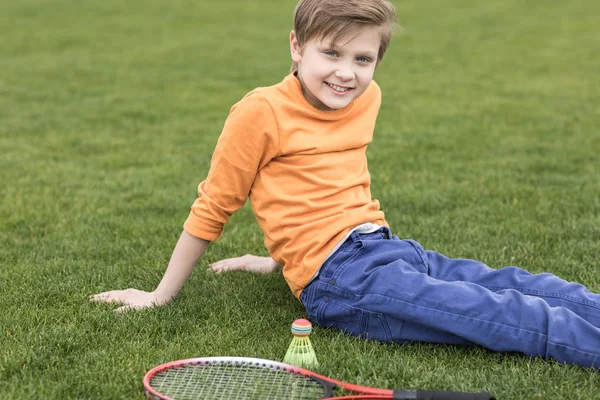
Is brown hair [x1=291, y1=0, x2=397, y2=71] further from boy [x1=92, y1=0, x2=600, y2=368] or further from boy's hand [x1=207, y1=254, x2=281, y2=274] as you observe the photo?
boy's hand [x1=207, y1=254, x2=281, y2=274]

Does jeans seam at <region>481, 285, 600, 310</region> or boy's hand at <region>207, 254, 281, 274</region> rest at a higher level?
jeans seam at <region>481, 285, 600, 310</region>

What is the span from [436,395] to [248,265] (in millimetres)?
1839

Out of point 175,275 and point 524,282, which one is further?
point 175,275

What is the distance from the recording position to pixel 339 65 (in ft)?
11.2

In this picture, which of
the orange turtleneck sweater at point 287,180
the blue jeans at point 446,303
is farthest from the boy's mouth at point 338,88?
the blue jeans at point 446,303

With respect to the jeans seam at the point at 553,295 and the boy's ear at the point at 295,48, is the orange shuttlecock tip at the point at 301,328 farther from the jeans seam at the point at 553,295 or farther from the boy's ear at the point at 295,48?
the boy's ear at the point at 295,48

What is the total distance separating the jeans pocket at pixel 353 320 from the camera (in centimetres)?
334

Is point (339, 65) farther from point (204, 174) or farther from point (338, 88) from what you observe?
point (204, 174)

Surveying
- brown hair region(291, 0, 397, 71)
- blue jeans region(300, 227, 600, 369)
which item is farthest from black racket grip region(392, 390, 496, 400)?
brown hair region(291, 0, 397, 71)

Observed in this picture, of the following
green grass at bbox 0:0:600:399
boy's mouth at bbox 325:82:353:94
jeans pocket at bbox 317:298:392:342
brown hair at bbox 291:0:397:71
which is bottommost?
green grass at bbox 0:0:600:399

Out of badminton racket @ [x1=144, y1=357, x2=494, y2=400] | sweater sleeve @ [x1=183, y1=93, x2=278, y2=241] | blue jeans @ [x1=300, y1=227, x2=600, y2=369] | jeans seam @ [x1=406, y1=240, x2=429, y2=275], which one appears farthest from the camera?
jeans seam @ [x1=406, y1=240, x2=429, y2=275]

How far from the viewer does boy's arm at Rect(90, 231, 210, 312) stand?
361 cm

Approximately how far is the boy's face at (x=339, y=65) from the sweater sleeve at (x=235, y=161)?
Result: 0.80 ft

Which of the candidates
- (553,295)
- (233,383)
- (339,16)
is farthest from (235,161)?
(553,295)
